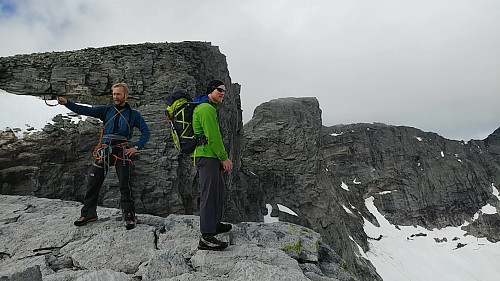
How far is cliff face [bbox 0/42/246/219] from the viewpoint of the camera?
1352 cm

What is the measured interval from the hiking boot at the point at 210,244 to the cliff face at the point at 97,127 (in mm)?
10586

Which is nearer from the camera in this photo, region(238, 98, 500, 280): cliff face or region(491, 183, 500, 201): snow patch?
region(238, 98, 500, 280): cliff face

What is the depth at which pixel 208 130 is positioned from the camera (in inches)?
214

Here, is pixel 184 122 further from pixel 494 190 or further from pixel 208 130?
pixel 494 190

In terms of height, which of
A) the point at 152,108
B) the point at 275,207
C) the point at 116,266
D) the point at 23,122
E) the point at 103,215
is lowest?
the point at 275,207

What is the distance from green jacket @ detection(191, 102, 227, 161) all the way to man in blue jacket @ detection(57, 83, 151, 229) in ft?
7.23

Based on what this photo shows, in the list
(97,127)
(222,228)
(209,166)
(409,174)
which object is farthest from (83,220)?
(409,174)

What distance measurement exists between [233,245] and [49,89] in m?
15.8

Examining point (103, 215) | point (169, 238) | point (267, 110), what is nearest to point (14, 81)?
point (103, 215)

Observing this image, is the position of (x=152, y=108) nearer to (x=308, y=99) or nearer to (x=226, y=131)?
(x=226, y=131)

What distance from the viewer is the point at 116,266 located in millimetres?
5293

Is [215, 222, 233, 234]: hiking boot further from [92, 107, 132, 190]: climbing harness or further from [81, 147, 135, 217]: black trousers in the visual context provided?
[92, 107, 132, 190]: climbing harness

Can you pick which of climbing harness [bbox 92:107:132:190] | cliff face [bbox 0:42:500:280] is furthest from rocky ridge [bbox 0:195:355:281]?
cliff face [bbox 0:42:500:280]

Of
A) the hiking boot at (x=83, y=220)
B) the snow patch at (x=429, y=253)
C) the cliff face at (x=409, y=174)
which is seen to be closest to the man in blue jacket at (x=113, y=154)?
the hiking boot at (x=83, y=220)
